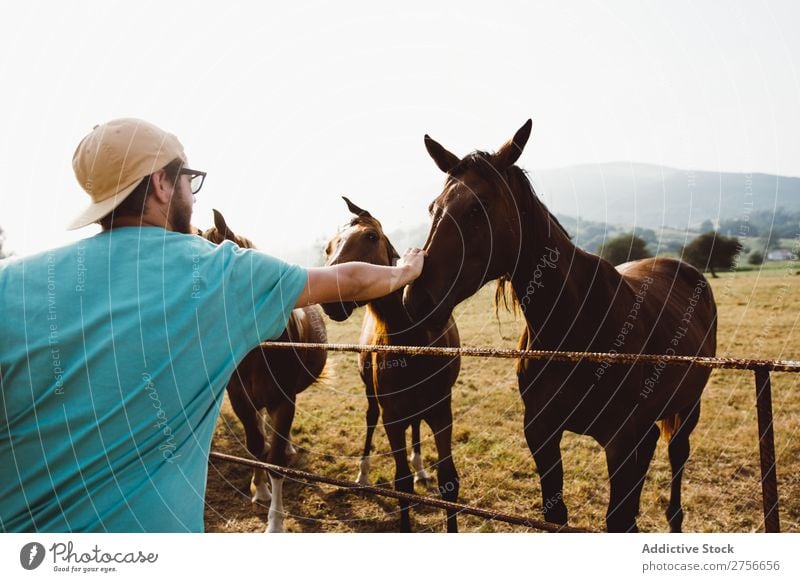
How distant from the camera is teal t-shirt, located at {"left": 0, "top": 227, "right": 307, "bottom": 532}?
1.55 metres

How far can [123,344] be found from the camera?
1577mm

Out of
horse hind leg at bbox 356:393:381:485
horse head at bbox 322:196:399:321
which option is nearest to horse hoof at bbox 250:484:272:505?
horse hind leg at bbox 356:393:381:485

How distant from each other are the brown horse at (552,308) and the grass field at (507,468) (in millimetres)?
464

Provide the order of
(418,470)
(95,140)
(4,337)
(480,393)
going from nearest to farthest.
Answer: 1. (4,337)
2. (95,140)
3. (418,470)
4. (480,393)

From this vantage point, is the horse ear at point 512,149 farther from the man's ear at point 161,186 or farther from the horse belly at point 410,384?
the horse belly at point 410,384

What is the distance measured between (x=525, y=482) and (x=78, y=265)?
5.42 metres

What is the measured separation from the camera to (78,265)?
1577 mm

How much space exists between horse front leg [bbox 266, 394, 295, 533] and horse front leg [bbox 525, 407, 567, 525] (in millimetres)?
2871

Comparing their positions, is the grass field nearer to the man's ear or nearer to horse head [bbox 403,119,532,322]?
horse head [bbox 403,119,532,322]
